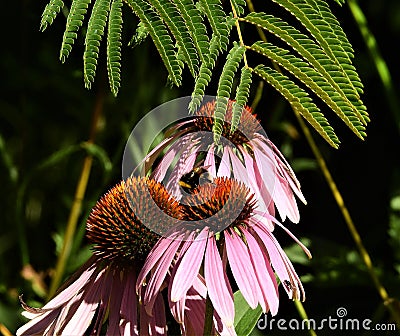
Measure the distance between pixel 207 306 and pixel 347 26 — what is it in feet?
3.23

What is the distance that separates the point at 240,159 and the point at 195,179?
0.07 m

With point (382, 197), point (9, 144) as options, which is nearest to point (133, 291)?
point (382, 197)

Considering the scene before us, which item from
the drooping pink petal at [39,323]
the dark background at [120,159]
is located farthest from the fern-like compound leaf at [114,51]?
the dark background at [120,159]

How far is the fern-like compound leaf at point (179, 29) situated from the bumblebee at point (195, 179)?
4.6 inches

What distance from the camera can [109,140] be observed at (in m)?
1.76

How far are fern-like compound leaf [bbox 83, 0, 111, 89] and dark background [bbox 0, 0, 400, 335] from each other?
508mm

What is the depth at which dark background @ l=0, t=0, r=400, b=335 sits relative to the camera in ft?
4.42

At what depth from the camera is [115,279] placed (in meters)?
0.76

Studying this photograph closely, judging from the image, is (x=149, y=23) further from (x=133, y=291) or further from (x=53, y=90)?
(x=53, y=90)

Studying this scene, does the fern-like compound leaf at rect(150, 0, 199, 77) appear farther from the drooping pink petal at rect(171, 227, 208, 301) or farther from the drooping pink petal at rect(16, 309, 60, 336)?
the drooping pink petal at rect(16, 309, 60, 336)

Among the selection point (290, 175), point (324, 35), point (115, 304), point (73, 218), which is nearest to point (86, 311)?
point (115, 304)

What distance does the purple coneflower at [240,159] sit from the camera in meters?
0.75

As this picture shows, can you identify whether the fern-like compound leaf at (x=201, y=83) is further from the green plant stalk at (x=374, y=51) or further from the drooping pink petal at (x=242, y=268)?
the green plant stalk at (x=374, y=51)

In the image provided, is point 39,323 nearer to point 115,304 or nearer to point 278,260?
point 115,304
